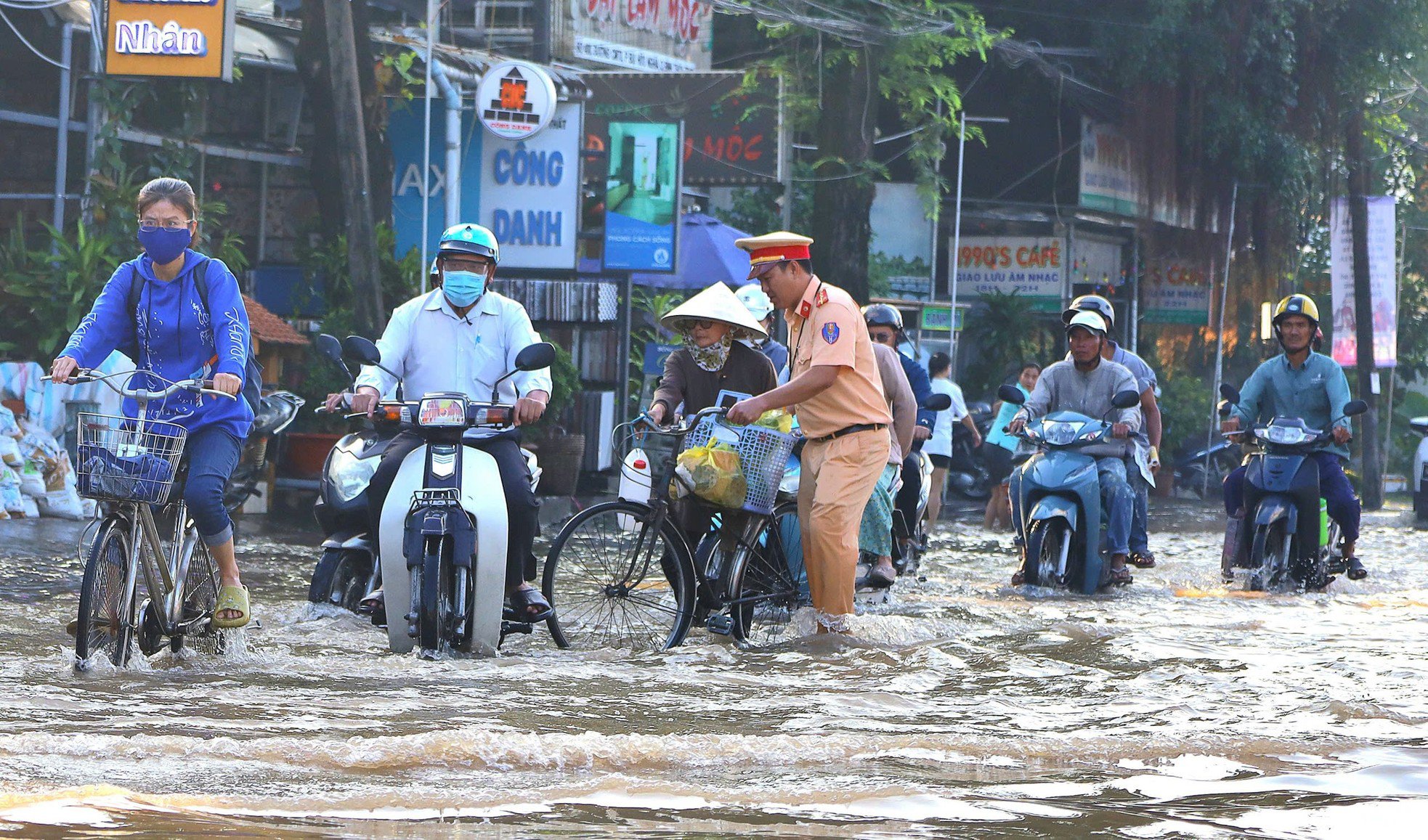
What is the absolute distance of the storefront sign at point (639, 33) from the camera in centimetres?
2128

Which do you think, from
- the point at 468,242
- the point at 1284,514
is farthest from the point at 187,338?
the point at 1284,514

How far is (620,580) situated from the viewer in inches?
290

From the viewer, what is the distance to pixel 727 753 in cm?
530

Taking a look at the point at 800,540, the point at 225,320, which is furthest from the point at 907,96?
the point at 225,320

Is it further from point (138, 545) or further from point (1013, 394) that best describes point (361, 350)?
point (1013, 394)

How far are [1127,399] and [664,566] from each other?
375 centimetres

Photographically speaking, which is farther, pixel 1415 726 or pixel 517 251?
pixel 517 251

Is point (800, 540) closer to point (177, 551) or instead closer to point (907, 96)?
point (177, 551)

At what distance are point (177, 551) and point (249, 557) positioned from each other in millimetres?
4628

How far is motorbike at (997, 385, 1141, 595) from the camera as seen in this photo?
10305 mm

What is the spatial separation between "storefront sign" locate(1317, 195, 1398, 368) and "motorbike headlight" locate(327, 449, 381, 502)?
751 inches

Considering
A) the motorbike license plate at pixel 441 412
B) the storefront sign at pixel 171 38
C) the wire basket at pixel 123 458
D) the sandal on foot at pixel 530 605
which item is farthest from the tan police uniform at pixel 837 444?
the storefront sign at pixel 171 38

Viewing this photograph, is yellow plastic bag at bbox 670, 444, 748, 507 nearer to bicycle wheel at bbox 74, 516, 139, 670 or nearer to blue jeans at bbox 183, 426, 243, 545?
blue jeans at bbox 183, 426, 243, 545

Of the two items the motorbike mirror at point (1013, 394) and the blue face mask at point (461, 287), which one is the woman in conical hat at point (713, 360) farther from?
the motorbike mirror at point (1013, 394)
